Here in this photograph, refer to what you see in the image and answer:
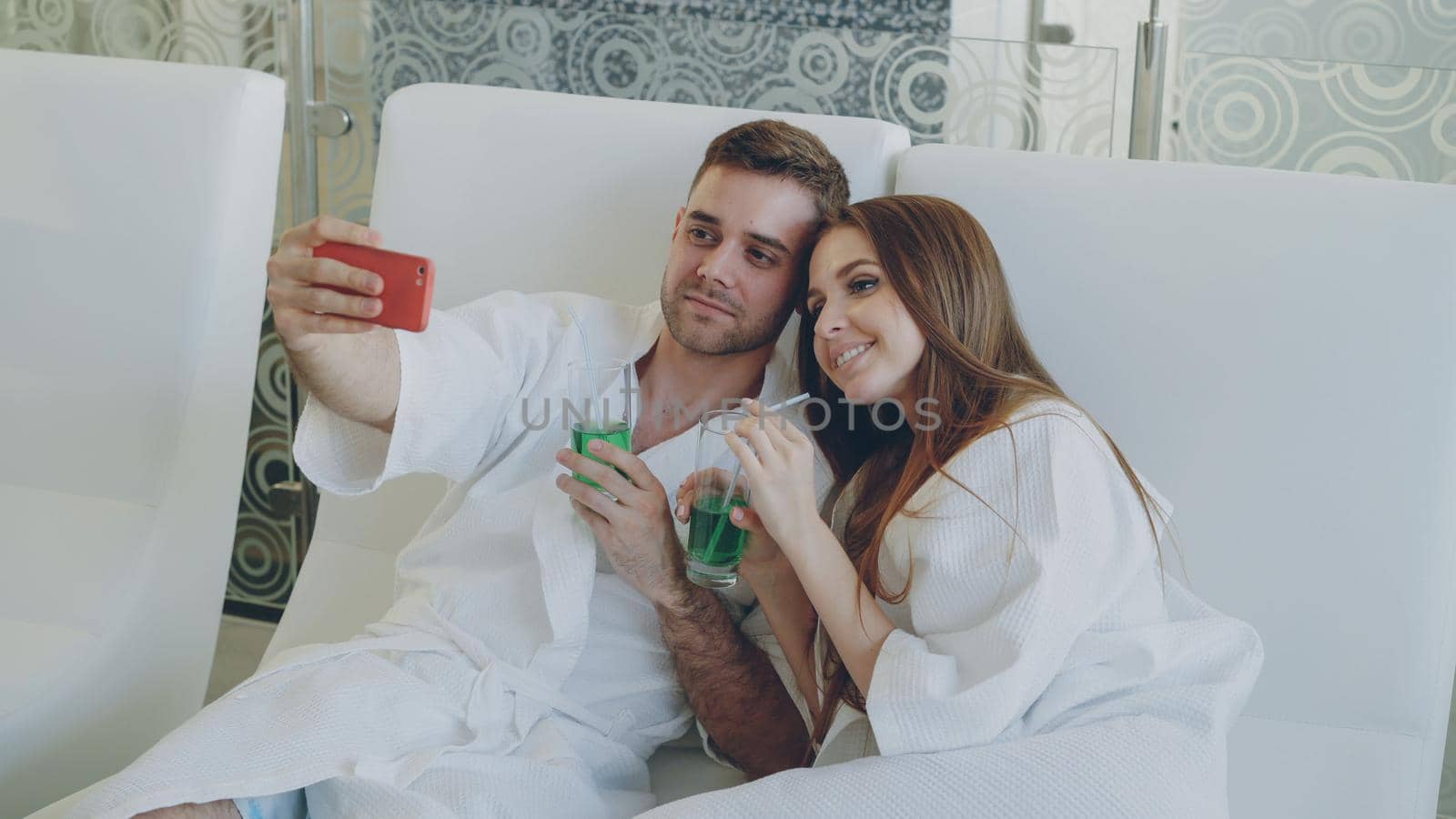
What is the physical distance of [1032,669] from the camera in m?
1.29

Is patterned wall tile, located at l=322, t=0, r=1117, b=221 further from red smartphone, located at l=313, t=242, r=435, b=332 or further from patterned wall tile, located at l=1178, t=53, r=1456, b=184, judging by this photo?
red smartphone, located at l=313, t=242, r=435, b=332

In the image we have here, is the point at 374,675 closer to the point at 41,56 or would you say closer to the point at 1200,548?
the point at 1200,548

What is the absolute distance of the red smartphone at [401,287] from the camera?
50.6 inches

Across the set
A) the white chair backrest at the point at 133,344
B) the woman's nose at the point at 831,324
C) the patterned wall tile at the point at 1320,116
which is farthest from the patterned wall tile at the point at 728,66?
the woman's nose at the point at 831,324

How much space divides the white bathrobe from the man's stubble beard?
0.23 feet

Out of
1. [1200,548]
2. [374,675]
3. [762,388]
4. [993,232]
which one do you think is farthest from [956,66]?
[374,675]

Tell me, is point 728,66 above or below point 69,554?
above

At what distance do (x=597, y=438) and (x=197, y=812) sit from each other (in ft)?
1.71

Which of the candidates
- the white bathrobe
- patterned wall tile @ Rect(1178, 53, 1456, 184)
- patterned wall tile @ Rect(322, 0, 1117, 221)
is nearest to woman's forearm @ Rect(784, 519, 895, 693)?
the white bathrobe

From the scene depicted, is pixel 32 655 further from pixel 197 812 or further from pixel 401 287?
pixel 401 287

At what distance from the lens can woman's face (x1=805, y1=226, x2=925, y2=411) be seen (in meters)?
1.50

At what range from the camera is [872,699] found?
1308mm

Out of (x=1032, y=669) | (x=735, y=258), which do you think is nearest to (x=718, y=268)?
(x=735, y=258)

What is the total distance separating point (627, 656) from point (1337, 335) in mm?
876
